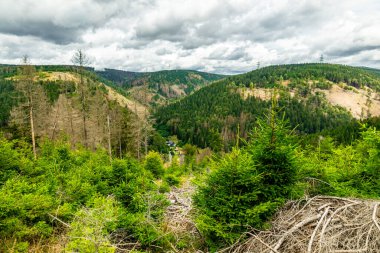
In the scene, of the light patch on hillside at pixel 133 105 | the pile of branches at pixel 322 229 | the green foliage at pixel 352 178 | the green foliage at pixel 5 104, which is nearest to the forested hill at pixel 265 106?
the light patch on hillside at pixel 133 105

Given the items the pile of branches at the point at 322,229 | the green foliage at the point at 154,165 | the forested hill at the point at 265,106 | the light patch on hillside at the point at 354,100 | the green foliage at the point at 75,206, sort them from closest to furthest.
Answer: the pile of branches at the point at 322,229, the green foliage at the point at 75,206, the green foliage at the point at 154,165, the forested hill at the point at 265,106, the light patch on hillside at the point at 354,100

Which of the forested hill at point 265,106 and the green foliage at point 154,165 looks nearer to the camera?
the green foliage at point 154,165

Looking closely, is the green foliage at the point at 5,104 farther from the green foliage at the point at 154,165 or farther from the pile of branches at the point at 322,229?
the pile of branches at the point at 322,229

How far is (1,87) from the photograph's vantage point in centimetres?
11900

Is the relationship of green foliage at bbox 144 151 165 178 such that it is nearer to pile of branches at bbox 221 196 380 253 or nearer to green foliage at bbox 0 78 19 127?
pile of branches at bbox 221 196 380 253

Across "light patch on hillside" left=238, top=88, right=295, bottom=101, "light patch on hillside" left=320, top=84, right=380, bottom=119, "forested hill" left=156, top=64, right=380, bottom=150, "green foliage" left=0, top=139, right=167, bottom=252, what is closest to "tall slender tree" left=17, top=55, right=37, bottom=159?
"green foliage" left=0, top=139, right=167, bottom=252

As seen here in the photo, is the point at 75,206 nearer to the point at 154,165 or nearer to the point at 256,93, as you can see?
the point at 154,165

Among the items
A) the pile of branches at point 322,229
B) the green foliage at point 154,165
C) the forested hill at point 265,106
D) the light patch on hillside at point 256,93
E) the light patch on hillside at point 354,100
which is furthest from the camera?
the light patch on hillside at point 256,93

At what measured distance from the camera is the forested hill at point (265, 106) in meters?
121

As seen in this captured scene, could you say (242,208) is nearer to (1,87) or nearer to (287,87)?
(1,87)

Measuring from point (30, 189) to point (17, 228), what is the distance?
139 cm

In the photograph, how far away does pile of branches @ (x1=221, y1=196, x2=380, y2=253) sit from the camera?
3510mm

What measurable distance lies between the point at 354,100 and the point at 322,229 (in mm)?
203180

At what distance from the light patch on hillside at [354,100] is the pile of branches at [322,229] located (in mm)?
→ 180345
